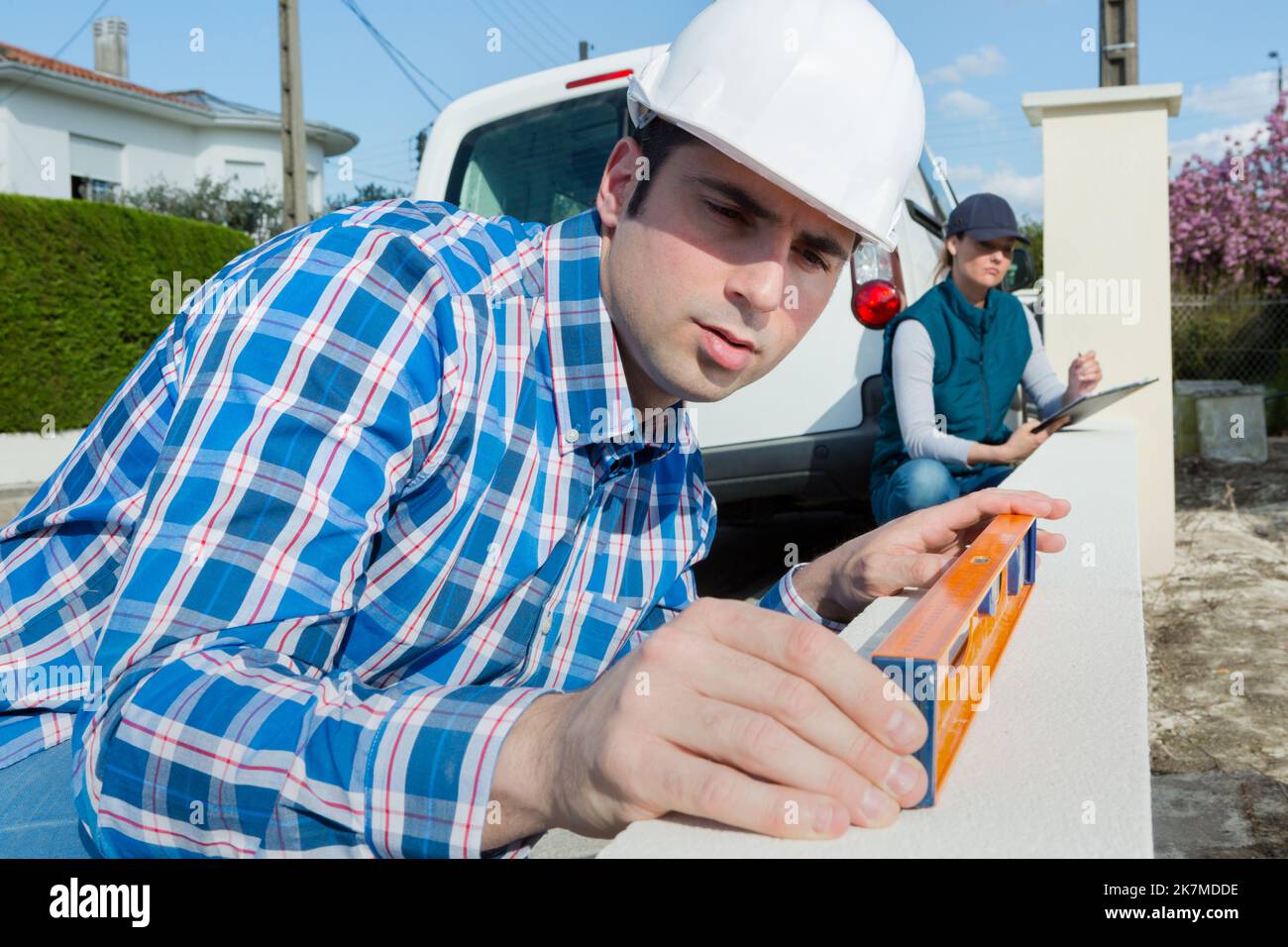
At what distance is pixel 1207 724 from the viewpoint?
362 cm

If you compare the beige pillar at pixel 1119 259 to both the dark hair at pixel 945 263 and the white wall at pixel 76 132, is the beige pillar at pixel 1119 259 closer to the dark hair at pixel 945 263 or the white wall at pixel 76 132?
the dark hair at pixel 945 263

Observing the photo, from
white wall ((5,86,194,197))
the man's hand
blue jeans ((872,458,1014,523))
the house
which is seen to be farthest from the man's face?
white wall ((5,86,194,197))

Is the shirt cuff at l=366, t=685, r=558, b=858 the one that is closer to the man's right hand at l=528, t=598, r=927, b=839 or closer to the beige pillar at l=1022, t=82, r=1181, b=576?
the man's right hand at l=528, t=598, r=927, b=839

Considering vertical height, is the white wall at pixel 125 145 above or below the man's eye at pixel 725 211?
above

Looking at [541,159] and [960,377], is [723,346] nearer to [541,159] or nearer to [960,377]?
[960,377]

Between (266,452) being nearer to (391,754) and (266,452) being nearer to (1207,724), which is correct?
(391,754)

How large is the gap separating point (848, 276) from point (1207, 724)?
8.70ft

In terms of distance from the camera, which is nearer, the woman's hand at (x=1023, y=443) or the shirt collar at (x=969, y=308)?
the woman's hand at (x=1023, y=443)

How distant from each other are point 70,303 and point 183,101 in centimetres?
2033

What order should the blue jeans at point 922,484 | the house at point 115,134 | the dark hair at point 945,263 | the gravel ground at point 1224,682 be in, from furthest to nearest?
the house at point 115,134 < the dark hair at point 945,263 < the blue jeans at point 922,484 < the gravel ground at point 1224,682

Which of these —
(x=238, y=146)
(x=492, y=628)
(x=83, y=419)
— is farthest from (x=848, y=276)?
(x=238, y=146)

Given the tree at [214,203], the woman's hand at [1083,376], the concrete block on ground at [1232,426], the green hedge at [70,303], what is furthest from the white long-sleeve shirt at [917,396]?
the tree at [214,203]

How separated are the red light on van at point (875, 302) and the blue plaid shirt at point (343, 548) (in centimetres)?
364

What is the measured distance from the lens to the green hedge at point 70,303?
42.6 feet
